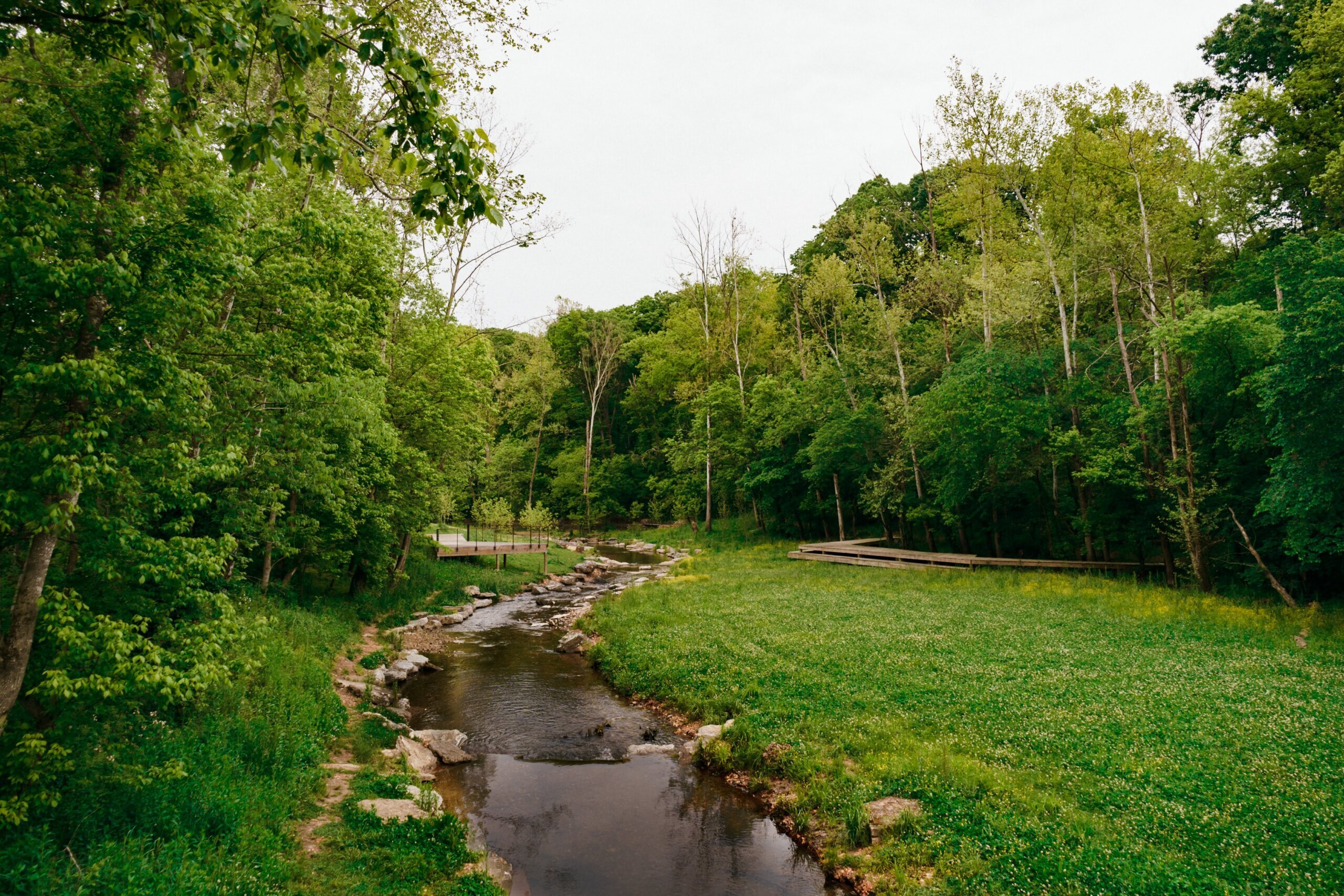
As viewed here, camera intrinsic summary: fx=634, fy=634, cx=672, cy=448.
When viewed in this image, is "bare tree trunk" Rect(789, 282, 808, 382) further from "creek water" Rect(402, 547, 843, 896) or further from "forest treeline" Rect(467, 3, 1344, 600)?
"creek water" Rect(402, 547, 843, 896)

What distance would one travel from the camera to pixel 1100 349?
26703 millimetres

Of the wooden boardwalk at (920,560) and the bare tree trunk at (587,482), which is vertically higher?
the bare tree trunk at (587,482)

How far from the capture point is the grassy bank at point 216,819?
5.68 metres

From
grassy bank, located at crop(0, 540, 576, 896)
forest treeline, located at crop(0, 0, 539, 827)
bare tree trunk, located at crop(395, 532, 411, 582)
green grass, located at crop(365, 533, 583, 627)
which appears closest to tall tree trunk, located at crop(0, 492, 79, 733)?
forest treeline, located at crop(0, 0, 539, 827)

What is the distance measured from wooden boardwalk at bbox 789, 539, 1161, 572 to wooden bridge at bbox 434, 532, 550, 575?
1440 centimetres

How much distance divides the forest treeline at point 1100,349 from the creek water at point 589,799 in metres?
12.2

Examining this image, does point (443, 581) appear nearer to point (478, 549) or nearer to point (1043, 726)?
point (478, 549)

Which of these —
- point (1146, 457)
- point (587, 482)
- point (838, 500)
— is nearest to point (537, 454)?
point (587, 482)

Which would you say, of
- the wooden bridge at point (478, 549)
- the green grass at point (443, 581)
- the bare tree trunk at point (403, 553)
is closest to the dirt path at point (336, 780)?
the green grass at point (443, 581)

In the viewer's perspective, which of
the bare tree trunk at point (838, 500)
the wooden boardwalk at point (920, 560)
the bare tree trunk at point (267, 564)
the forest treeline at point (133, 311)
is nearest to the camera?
the forest treeline at point (133, 311)

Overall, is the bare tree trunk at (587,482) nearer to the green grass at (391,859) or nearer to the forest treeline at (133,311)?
the forest treeline at (133,311)

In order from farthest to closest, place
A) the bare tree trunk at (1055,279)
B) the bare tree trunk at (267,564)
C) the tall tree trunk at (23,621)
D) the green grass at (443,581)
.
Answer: the bare tree trunk at (1055,279) < the green grass at (443,581) < the bare tree trunk at (267,564) < the tall tree trunk at (23,621)

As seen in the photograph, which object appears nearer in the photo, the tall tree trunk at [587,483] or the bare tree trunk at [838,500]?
the bare tree trunk at [838,500]

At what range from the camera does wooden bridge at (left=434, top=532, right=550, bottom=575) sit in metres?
30.8
